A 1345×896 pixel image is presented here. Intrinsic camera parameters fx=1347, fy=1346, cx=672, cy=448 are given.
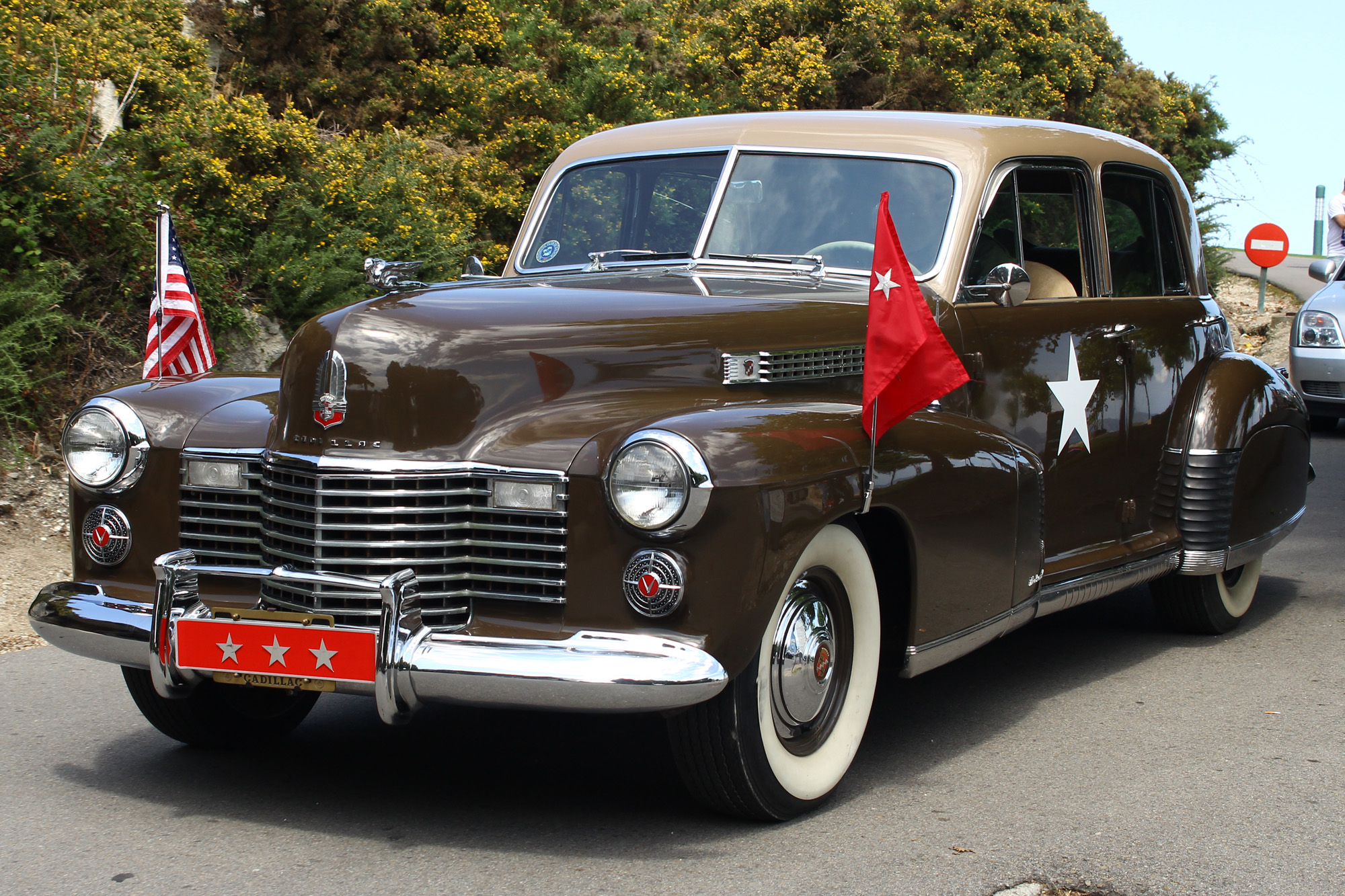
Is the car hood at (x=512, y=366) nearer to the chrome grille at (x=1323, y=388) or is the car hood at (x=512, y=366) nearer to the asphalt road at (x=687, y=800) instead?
the asphalt road at (x=687, y=800)

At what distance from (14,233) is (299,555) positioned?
5712mm

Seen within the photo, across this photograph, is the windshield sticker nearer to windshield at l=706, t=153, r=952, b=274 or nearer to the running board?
windshield at l=706, t=153, r=952, b=274

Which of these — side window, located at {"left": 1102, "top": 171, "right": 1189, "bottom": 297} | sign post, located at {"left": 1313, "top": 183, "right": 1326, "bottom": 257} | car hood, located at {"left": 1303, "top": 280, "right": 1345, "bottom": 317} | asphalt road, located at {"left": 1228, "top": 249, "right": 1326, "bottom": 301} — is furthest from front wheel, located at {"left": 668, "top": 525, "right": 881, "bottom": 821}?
sign post, located at {"left": 1313, "top": 183, "right": 1326, "bottom": 257}

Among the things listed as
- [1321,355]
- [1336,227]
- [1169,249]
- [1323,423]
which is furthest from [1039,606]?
[1336,227]

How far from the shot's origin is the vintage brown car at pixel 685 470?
3.10m

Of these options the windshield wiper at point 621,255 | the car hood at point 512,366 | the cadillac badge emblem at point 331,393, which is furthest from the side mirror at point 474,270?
the cadillac badge emblem at point 331,393

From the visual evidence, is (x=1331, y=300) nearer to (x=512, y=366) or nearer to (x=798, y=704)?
(x=798, y=704)

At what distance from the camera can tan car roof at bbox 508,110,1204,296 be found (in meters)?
4.50

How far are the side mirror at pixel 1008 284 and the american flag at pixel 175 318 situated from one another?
15.0 ft

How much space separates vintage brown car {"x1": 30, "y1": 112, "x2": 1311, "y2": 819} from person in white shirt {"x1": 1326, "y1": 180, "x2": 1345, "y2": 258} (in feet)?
30.7

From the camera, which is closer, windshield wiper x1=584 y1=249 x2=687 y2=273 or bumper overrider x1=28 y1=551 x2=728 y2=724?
bumper overrider x1=28 y1=551 x2=728 y2=724

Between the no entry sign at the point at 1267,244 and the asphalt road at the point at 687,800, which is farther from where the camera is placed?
the no entry sign at the point at 1267,244

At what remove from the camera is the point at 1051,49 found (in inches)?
808

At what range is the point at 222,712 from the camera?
408 centimetres
